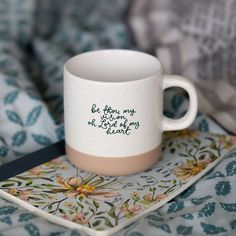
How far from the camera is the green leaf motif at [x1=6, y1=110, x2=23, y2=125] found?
0.68 m

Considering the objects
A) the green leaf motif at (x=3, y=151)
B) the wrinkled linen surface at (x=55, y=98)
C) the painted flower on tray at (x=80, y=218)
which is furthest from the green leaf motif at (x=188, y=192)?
the green leaf motif at (x=3, y=151)

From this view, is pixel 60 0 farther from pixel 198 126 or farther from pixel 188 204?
pixel 188 204

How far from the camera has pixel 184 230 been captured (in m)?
0.51

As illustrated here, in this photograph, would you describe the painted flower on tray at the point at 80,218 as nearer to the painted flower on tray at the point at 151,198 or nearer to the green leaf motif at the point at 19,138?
the painted flower on tray at the point at 151,198

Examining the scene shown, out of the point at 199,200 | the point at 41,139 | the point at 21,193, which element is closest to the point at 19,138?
the point at 41,139

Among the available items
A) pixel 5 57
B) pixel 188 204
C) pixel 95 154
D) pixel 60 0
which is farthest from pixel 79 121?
pixel 60 0

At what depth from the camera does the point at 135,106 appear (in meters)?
0.57

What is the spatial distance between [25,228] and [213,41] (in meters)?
0.49

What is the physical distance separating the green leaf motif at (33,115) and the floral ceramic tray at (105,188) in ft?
0.26

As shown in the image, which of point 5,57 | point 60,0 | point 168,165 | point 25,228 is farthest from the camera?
point 60,0

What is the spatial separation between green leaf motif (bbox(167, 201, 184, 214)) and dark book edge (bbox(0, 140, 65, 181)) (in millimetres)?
155

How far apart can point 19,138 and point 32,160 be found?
7cm

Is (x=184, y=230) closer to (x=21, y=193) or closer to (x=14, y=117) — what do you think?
(x=21, y=193)

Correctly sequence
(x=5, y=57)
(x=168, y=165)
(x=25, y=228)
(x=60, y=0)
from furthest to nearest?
(x=60, y=0) → (x=5, y=57) → (x=168, y=165) → (x=25, y=228)
